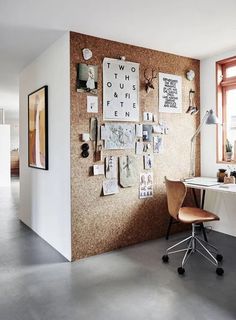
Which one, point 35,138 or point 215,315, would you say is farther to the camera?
point 35,138

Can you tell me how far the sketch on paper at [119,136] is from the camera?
10.9 ft

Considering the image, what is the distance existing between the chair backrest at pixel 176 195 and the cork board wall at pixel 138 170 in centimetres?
63

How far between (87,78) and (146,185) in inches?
59.7

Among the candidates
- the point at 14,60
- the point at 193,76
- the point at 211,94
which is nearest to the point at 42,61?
the point at 14,60

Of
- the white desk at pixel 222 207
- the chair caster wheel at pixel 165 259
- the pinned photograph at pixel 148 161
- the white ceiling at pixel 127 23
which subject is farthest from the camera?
the white desk at pixel 222 207

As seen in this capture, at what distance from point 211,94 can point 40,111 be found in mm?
2392

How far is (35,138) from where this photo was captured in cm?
403

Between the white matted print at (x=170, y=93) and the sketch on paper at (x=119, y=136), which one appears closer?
the sketch on paper at (x=119, y=136)

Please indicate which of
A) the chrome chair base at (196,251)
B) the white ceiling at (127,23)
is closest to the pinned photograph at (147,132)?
the white ceiling at (127,23)

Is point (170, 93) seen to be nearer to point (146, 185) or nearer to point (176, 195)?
point (146, 185)

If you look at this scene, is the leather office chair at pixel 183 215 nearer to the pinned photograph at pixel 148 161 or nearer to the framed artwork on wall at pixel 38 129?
the pinned photograph at pixel 148 161

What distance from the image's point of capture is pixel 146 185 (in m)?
3.71

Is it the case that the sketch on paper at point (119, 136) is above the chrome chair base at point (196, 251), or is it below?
above

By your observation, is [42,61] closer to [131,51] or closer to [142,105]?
[131,51]
